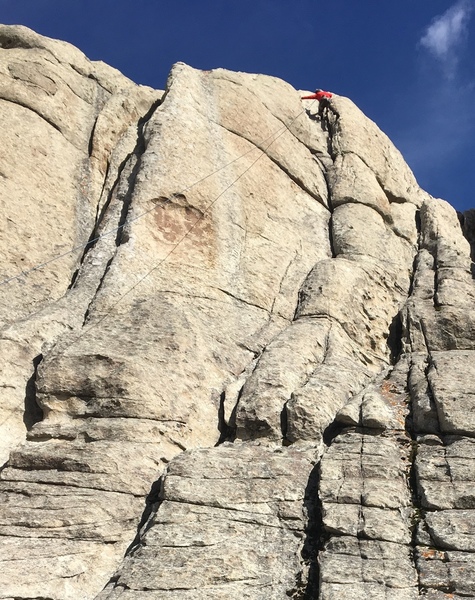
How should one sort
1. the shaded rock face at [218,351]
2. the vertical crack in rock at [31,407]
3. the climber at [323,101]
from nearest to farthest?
the shaded rock face at [218,351] → the vertical crack in rock at [31,407] → the climber at [323,101]

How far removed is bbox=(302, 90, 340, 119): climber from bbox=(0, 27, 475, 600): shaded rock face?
177cm

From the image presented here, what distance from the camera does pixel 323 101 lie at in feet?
120

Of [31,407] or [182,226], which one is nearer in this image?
[31,407]

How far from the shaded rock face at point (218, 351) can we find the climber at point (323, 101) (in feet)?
5.81

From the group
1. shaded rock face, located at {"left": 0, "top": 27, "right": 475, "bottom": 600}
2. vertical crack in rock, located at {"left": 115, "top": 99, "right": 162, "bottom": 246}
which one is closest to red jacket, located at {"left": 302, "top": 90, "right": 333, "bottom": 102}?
shaded rock face, located at {"left": 0, "top": 27, "right": 475, "bottom": 600}

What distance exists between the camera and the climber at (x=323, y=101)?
36.2 m

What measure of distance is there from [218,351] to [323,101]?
66.6 ft

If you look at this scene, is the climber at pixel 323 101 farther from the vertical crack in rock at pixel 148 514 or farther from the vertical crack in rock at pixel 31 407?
the vertical crack in rock at pixel 148 514

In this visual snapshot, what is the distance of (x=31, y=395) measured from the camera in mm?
19375

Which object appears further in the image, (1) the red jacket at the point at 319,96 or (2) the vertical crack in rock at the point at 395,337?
(1) the red jacket at the point at 319,96

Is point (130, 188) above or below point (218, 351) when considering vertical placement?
above

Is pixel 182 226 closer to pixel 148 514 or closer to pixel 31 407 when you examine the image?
pixel 31 407

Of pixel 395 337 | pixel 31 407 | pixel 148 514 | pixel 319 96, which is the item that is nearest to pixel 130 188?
pixel 31 407

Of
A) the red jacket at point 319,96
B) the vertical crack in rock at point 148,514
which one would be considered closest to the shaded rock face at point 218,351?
the vertical crack in rock at point 148,514
